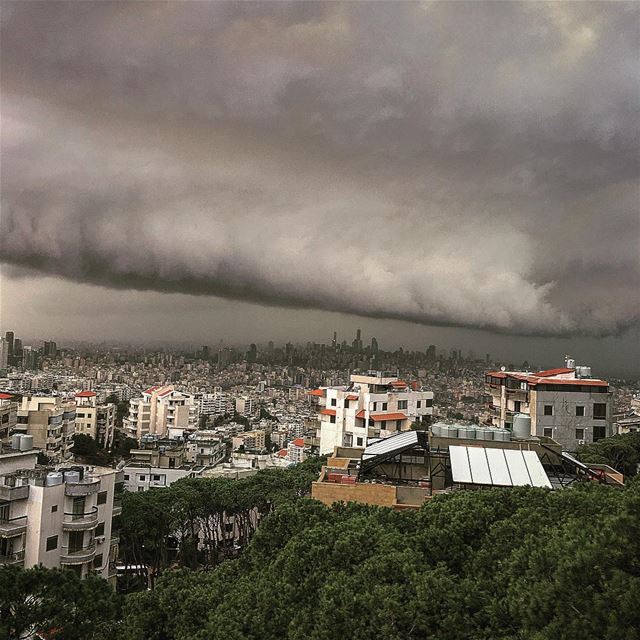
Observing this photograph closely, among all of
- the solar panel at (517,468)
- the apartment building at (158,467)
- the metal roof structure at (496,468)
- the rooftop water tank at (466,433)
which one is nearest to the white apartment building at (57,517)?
the metal roof structure at (496,468)

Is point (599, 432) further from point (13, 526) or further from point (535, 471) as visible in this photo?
point (13, 526)

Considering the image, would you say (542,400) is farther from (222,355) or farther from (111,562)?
→ (222,355)

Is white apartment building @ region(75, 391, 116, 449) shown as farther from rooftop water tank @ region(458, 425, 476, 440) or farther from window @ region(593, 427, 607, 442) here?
rooftop water tank @ region(458, 425, 476, 440)

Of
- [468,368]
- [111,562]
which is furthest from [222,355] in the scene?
[111,562]

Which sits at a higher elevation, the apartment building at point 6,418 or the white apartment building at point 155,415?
the apartment building at point 6,418

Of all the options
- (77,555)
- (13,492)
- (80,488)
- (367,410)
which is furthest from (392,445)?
(367,410)

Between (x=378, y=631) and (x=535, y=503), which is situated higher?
(x=535, y=503)

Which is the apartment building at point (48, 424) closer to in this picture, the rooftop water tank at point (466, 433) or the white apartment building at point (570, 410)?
the rooftop water tank at point (466, 433)
